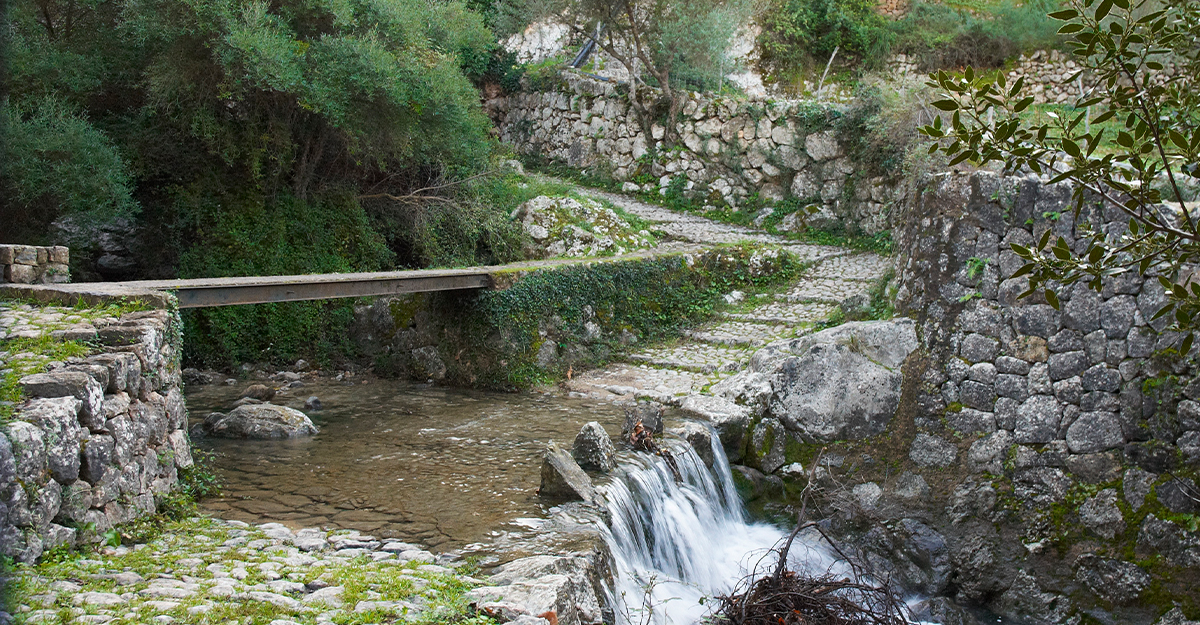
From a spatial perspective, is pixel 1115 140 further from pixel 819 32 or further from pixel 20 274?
pixel 819 32

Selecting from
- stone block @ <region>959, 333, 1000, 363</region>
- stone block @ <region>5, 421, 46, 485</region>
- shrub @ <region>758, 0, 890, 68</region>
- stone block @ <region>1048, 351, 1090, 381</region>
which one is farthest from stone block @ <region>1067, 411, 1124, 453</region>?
shrub @ <region>758, 0, 890, 68</region>

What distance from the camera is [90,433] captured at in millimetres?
4938

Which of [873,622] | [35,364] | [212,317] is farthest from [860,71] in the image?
[35,364]

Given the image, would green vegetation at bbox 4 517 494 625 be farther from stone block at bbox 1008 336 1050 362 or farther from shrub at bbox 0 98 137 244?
stone block at bbox 1008 336 1050 362

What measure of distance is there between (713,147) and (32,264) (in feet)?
44.0

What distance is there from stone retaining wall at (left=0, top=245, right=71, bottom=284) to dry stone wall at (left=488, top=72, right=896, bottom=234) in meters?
12.5

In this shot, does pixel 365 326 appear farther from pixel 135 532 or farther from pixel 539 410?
pixel 135 532

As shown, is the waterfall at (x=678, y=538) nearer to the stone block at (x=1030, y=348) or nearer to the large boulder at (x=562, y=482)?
the large boulder at (x=562, y=482)

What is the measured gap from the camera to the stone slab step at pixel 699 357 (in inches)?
424

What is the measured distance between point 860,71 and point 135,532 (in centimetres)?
1775

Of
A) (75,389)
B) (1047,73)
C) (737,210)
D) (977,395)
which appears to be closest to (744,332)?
(977,395)

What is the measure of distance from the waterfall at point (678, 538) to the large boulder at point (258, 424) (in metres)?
3.47

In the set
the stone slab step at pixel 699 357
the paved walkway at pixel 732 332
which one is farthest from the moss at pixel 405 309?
the stone slab step at pixel 699 357

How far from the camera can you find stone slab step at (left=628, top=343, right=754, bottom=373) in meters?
10.8
